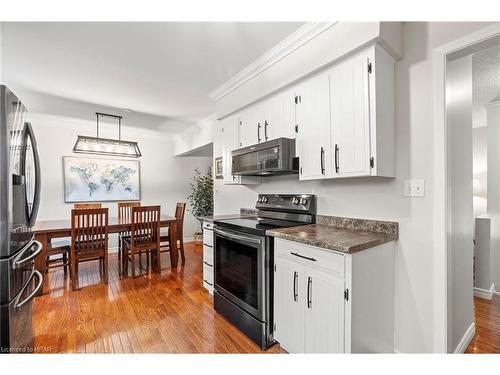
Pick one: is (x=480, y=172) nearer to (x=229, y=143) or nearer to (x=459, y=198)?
(x=459, y=198)

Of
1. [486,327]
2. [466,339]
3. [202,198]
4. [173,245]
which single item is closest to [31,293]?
[173,245]

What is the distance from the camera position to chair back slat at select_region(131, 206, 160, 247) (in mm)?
3525

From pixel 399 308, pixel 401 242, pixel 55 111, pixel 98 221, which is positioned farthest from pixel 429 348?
pixel 55 111

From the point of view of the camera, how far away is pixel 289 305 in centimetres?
173

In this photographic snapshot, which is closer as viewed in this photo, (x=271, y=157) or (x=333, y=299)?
(x=333, y=299)

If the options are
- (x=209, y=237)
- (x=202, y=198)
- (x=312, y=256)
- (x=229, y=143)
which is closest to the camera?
(x=312, y=256)

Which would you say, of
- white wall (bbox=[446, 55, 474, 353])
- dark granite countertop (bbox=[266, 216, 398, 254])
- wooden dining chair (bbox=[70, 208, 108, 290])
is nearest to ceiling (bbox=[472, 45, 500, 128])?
white wall (bbox=[446, 55, 474, 353])

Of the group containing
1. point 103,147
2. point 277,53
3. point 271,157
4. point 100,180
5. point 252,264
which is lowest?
point 252,264

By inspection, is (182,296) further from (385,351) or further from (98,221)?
(385,351)

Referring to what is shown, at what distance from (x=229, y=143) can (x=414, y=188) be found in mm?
1955

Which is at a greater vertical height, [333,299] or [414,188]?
[414,188]
